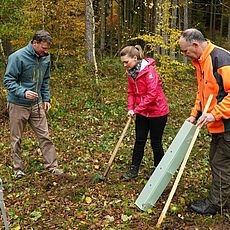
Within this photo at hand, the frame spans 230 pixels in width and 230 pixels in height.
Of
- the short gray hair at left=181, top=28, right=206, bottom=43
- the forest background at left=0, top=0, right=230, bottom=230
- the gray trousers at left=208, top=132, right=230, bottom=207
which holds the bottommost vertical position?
the forest background at left=0, top=0, right=230, bottom=230

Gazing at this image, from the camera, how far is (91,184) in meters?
5.51

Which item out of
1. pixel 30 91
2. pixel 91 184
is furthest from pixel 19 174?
pixel 30 91

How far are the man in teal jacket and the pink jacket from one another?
137 cm

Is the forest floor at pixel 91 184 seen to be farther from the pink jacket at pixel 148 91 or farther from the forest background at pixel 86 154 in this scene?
the pink jacket at pixel 148 91

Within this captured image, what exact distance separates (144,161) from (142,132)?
4.03ft

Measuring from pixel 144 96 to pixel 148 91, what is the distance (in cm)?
12

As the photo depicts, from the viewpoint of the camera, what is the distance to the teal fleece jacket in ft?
17.7

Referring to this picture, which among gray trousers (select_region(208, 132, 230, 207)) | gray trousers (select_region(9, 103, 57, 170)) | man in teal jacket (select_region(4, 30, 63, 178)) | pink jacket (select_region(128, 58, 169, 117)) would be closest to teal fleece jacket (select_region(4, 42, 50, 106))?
man in teal jacket (select_region(4, 30, 63, 178))

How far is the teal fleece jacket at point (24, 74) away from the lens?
5387 millimetres

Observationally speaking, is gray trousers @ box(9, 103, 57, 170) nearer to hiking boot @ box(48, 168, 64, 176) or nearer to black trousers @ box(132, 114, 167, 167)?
hiking boot @ box(48, 168, 64, 176)

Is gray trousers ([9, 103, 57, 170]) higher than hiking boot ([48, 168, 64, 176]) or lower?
higher

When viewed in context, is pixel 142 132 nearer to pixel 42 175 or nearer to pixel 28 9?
pixel 42 175

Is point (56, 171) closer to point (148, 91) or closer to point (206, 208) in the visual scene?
point (148, 91)

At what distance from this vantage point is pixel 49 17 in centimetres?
1644
